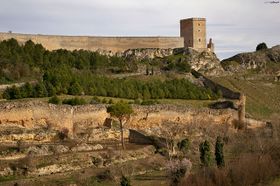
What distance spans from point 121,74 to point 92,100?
13.1 meters

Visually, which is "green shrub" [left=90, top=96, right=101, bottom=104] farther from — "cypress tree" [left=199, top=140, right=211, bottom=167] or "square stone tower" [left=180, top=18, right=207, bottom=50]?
"square stone tower" [left=180, top=18, right=207, bottom=50]

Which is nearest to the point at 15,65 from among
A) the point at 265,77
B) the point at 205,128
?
the point at 205,128

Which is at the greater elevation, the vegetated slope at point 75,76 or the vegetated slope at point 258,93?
the vegetated slope at point 75,76

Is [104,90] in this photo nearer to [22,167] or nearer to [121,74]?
[121,74]

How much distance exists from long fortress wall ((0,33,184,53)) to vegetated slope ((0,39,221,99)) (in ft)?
7.82

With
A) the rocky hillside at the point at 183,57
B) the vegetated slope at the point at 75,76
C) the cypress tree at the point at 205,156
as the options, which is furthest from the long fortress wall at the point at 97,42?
the cypress tree at the point at 205,156

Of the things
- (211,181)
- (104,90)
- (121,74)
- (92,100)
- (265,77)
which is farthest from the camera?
(265,77)

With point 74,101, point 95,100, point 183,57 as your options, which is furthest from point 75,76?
point 183,57

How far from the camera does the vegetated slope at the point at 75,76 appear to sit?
128 feet

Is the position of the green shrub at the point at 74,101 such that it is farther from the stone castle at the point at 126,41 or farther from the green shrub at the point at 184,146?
the stone castle at the point at 126,41

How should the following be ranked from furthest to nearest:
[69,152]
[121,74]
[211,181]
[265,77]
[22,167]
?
1. [265,77]
2. [121,74]
3. [69,152]
4. [22,167]
5. [211,181]

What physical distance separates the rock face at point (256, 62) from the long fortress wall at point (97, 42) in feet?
20.6

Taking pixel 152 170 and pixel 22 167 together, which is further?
pixel 152 170

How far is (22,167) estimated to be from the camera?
80.4ft
